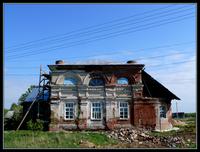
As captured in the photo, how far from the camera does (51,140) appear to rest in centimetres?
2234

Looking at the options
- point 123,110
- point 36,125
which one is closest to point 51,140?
point 36,125

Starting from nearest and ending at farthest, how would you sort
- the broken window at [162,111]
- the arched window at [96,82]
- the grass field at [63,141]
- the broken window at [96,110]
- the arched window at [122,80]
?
1. the grass field at [63,141]
2. the broken window at [96,110]
3. the arched window at [122,80]
4. the arched window at [96,82]
5. the broken window at [162,111]

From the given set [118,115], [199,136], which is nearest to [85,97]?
[118,115]

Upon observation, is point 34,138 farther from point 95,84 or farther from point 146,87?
point 146,87

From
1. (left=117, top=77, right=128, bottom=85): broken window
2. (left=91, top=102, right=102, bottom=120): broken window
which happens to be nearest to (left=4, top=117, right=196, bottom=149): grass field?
(left=91, top=102, right=102, bottom=120): broken window

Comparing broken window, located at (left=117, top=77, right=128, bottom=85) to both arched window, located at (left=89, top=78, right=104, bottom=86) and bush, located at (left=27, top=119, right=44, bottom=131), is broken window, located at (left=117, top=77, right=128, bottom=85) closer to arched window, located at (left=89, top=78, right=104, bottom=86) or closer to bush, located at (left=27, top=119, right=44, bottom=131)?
arched window, located at (left=89, top=78, right=104, bottom=86)

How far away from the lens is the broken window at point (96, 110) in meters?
28.2

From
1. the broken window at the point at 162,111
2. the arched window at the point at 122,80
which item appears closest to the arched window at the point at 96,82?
the arched window at the point at 122,80

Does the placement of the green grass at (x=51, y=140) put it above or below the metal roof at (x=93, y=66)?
below

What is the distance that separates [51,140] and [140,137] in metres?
6.46

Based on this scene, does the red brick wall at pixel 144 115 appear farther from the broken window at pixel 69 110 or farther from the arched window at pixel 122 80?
the broken window at pixel 69 110

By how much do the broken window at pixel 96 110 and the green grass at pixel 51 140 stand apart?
3.05m

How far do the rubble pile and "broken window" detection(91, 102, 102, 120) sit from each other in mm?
1955

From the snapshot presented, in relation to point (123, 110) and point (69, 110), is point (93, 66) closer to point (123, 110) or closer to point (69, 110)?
point (69, 110)
